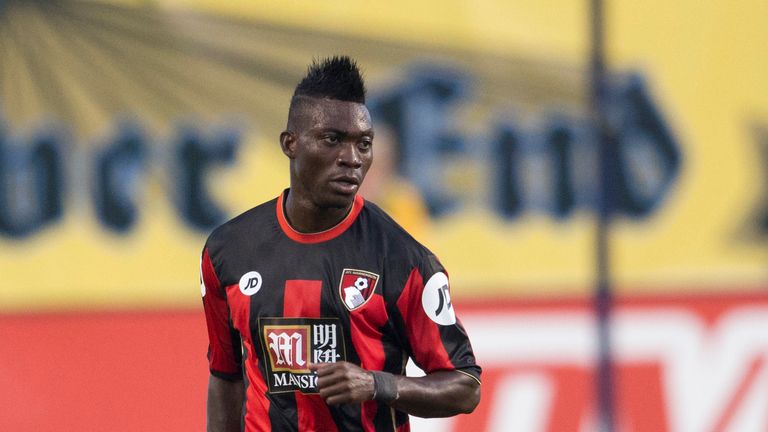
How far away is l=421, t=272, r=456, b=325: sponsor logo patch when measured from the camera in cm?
321

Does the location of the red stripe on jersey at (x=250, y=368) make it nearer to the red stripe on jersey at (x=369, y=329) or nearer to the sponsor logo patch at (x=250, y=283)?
the sponsor logo patch at (x=250, y=283)

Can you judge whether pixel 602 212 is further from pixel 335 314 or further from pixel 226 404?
pixel 335 314

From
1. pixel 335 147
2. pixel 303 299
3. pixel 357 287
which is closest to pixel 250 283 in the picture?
pixel 303 299

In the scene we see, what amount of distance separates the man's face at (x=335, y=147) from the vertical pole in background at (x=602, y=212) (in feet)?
11.1

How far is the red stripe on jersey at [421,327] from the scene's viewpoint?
10.5 ft

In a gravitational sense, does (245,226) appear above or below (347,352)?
above

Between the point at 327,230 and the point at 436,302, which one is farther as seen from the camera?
the point at 327,230

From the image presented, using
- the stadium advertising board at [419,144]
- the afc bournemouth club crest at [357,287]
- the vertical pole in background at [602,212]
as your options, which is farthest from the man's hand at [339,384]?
the vertical pole in background at [602,212]

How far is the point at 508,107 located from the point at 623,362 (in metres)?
1.36

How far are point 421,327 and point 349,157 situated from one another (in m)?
0.45

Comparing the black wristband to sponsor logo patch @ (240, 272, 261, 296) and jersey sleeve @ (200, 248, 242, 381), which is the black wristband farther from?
jersey sleeve @ (200, 248, 242, 381)

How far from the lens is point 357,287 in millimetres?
3229

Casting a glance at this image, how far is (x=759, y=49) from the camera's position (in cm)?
659

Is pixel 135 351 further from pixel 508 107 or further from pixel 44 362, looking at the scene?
pixel 508 107
